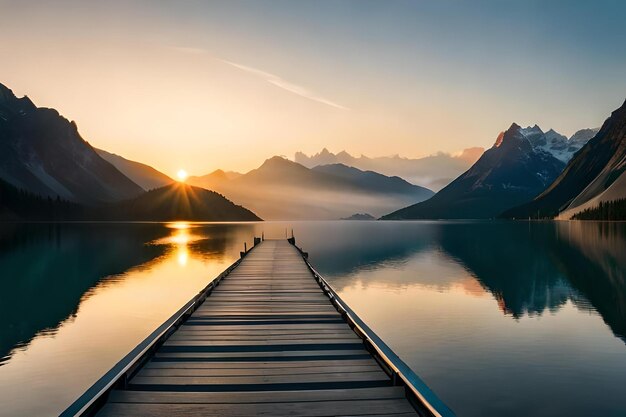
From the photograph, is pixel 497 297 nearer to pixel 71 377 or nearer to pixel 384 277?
pixel 384 277

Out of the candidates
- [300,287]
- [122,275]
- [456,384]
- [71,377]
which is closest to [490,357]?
[456,384]

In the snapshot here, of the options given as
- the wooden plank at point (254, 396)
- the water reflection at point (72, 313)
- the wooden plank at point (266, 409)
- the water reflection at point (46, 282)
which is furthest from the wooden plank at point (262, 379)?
the water reflection at point (46, 282)

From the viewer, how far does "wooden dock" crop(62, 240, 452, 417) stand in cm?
938

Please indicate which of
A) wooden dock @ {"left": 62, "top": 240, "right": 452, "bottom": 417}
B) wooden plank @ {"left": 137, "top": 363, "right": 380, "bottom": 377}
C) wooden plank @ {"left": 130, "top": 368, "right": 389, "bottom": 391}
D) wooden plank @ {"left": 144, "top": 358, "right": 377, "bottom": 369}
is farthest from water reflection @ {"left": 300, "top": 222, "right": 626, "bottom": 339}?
wooden plank @ {"left": 130, "top": 368, "right": 389, "bottom": 391}

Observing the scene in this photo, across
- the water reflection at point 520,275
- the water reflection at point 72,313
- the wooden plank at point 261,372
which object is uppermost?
the wooden plank at point 261,372

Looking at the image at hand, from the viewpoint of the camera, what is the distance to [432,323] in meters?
26.1

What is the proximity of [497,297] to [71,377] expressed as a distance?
28.1m

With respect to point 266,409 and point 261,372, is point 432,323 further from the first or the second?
point 266,409

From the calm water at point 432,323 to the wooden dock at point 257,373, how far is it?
4049 millimetres

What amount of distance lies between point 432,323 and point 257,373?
16.6 m

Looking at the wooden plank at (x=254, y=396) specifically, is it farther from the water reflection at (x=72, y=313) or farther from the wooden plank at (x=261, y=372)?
the water reflection at (x=72, y=313)

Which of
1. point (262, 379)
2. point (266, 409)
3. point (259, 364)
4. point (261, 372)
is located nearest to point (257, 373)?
point (261, 372)

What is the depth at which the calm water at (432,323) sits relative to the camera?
15664 mm

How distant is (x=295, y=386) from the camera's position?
10852 millimetres
